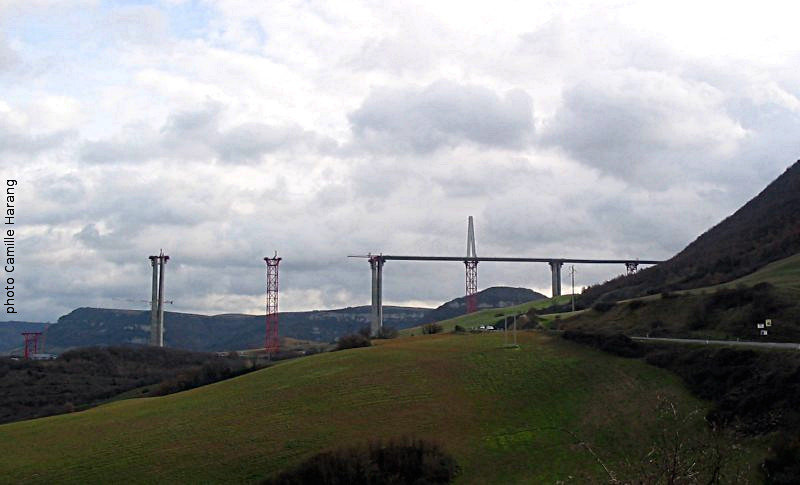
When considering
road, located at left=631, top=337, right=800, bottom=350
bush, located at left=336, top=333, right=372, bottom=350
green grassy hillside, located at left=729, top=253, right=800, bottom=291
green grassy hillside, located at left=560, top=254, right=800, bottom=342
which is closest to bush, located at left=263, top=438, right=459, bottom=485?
road, located at left=631, top=337, right=800, bottom=350

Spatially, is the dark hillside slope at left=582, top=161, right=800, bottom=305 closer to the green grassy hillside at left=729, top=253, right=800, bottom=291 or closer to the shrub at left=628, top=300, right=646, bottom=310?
the green grassy hillside at left=729, top=253, right=800, bottom=291

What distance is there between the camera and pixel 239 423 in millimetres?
56094

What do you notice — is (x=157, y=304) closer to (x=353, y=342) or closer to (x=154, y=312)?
(x=154, y=312)

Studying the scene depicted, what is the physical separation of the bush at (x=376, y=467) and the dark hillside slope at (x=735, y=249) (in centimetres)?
8155

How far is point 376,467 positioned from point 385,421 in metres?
8.50

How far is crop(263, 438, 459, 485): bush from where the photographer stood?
43.7 meters

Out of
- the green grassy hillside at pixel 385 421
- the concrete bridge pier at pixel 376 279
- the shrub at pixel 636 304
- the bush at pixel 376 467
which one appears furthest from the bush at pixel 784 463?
the concrete bridge pier at pixel 376 279

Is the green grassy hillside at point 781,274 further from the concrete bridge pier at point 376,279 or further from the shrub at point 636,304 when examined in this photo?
the concrete bridge pier at point 376,279

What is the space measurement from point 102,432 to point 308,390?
15.6 m

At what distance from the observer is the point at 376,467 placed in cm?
4484

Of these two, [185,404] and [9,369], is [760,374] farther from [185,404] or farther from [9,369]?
[9,369]

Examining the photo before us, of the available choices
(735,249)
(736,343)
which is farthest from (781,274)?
(735,249)

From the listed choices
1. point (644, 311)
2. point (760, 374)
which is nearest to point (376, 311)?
point (644, 311)

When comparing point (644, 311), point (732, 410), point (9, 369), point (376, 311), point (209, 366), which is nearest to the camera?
point (732, 410)
